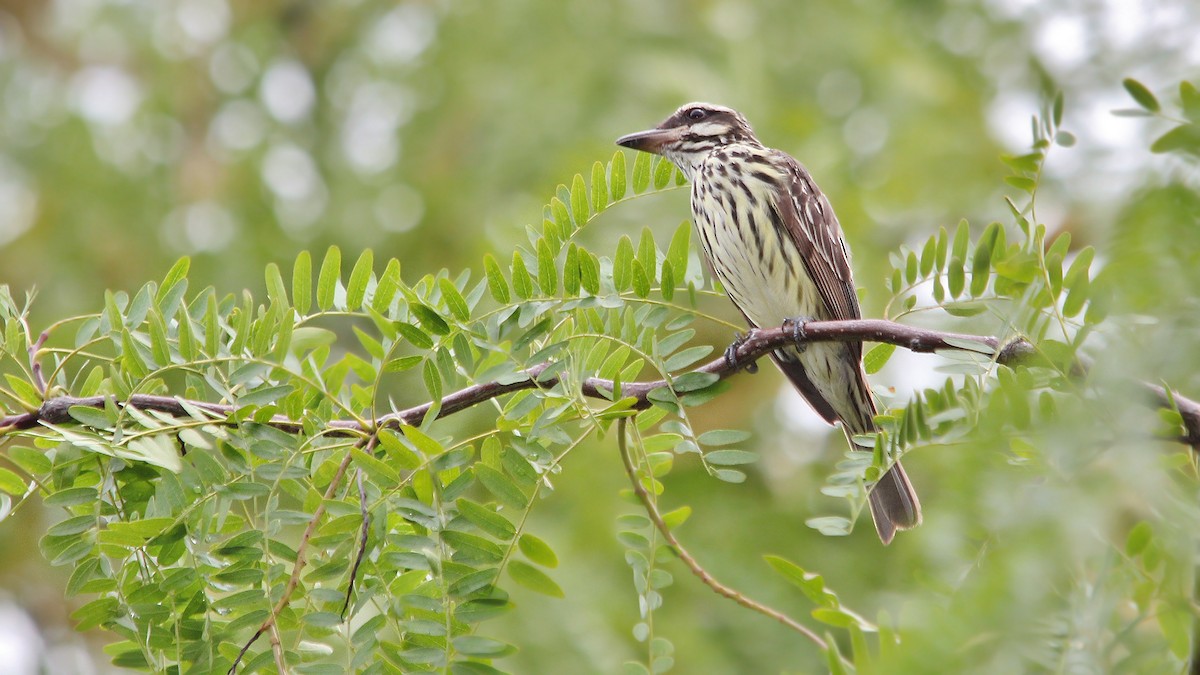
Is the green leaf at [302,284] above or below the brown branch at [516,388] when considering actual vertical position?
above

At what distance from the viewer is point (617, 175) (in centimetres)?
260

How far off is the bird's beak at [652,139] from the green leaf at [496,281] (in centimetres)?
188

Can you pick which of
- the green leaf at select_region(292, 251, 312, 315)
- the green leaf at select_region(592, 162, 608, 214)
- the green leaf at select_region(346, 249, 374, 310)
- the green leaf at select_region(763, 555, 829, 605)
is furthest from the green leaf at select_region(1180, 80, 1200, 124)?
the green leaf at select_region(292, 251, 312, 315)

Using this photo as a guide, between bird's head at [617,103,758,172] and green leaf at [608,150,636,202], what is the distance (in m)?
1.58

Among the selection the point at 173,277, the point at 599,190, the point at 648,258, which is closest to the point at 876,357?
the point at 648,258

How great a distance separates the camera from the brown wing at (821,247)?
4.01 m

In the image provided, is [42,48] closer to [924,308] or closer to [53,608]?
[53,608]

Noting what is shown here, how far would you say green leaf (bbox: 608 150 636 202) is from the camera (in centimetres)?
259

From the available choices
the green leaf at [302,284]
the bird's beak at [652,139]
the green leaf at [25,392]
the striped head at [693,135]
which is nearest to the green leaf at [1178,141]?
the green leaf at [302,284]

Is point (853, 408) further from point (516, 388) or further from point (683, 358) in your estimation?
point (516, 388)

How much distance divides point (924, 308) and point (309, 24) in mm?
9533

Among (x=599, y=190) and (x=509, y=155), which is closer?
(x=599, y=190)

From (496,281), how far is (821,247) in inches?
81.3

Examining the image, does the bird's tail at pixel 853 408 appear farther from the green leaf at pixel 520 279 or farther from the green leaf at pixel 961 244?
the green leaf at pixel 520 279
